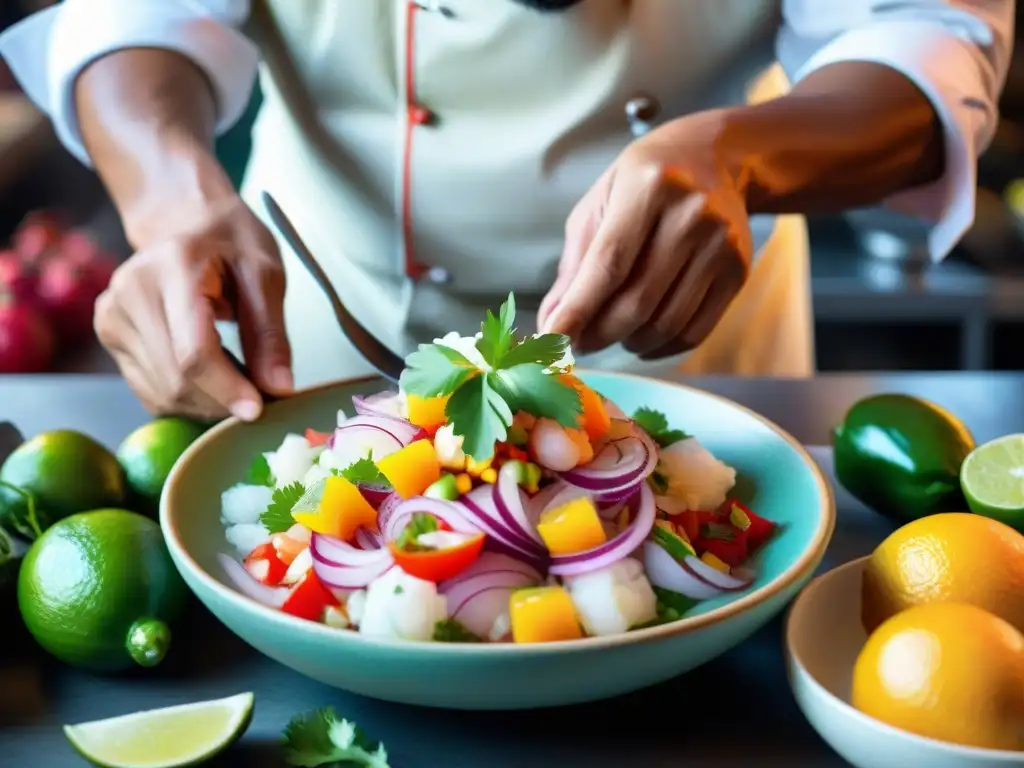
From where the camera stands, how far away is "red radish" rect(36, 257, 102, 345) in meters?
2.31

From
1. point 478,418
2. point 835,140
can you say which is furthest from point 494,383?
point 835,140

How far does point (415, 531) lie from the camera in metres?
0.78

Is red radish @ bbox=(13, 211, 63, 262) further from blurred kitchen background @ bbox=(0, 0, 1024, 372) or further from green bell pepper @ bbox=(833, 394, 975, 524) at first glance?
green bell pepper @ bbox=(833, 394, 975, 524)

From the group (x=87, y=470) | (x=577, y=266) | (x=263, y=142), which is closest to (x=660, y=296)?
(x=577, y=266)

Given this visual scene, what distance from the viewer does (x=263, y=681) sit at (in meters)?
0.85

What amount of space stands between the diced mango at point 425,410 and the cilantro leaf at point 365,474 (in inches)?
2.0

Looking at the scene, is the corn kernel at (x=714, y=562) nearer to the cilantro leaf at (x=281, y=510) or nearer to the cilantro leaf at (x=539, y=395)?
the cilantro leaf at (x=539, y=395)

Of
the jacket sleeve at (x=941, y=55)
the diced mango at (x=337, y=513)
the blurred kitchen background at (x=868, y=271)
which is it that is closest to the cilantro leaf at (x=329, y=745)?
the diced mango at (x=337, y=513)

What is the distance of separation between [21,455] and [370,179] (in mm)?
729

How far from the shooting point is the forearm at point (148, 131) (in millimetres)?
1269

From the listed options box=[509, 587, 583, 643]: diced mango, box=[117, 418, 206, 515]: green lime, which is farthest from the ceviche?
box=[117, 418, 206, 515]: green lime

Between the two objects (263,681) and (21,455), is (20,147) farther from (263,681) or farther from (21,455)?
(263,681)

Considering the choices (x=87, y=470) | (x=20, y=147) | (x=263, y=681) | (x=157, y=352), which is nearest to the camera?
(x=263, y=681)

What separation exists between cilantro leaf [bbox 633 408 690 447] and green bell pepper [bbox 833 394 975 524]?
0.55ft
